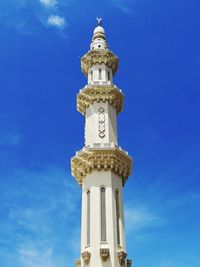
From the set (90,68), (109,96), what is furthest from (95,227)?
(90,68)

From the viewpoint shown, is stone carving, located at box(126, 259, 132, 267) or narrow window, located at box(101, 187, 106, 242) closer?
narrow window, located at box(101, 187, 106, 242)

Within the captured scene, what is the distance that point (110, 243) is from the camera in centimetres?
3506

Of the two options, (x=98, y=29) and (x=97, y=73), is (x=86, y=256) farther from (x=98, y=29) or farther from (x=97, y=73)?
(x=98, y=29)

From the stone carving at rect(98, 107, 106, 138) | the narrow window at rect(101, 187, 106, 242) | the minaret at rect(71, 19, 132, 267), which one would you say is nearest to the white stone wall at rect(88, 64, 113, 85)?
the minaret at rect(71, 19, 132, 267)

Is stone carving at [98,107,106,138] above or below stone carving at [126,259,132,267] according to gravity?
above

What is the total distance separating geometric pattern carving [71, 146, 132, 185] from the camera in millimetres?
38938

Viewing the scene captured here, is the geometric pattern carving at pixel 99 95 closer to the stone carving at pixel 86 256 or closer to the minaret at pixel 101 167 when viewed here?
the minaret at pixel 101 167

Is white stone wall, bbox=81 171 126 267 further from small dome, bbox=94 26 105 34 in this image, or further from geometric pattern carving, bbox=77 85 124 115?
small dome, bbox=94 26 105 34

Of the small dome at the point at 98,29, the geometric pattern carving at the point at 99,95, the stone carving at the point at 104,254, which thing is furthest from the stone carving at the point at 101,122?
the small dome at the point at 98,29

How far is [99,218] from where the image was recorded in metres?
36.2

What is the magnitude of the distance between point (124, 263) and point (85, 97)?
16400mm

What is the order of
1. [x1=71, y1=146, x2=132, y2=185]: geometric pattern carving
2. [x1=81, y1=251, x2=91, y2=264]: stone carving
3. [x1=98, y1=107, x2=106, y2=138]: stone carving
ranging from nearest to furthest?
[x1=81, y1=251, x2=91, y2=264]: stone carving
[x1=71, y1=146, x2=132, y2=185]: geometric pattern carving
[x1=98, y1=107, x2=106, y2=138]: stone carving

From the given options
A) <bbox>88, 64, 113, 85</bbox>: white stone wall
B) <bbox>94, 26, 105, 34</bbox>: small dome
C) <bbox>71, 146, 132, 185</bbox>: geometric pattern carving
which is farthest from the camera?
<bbox>94, 26, 105, 34</bbox>: small dome

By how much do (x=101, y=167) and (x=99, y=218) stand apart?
15.4ft
